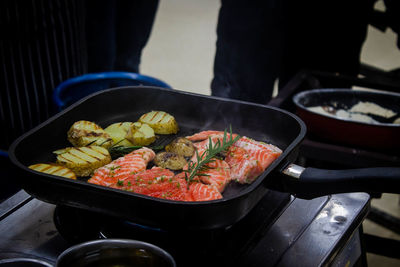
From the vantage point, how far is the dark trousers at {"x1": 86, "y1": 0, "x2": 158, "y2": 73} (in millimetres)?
4035

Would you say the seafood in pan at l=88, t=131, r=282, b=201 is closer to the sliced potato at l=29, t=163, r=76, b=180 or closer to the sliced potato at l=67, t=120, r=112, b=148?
the sliced potato at l=29, t=163, r=76, b=180

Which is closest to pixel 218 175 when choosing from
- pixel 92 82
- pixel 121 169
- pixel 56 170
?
pixel 121 169

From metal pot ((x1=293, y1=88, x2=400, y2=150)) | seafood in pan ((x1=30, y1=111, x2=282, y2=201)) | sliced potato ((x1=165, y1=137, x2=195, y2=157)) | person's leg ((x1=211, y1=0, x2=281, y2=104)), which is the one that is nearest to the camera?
seafood in pan ((x1=30, y1=111, x2=282, y2=201))

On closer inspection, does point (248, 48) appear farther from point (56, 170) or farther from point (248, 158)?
point (56, 170)

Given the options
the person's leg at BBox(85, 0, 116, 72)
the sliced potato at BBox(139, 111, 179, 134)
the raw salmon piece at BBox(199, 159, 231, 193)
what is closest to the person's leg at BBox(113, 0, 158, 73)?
the person's leg at BBox(85, 0, 116, 72)

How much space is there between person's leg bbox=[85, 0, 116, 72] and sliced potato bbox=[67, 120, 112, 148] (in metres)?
2.38

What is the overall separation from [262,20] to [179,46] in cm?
429

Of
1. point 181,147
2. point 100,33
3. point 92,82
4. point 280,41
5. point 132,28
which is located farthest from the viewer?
point 132,28

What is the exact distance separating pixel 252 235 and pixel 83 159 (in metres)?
0.71

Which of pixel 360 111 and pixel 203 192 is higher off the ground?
pixel 203 192

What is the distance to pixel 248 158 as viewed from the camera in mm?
1678

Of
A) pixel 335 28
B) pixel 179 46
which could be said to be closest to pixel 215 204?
pixel 335 28

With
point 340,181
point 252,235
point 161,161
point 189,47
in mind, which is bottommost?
point 189,47

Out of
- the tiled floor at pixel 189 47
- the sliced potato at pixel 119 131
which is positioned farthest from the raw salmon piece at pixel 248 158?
the tiled floor at pixel 189 47
